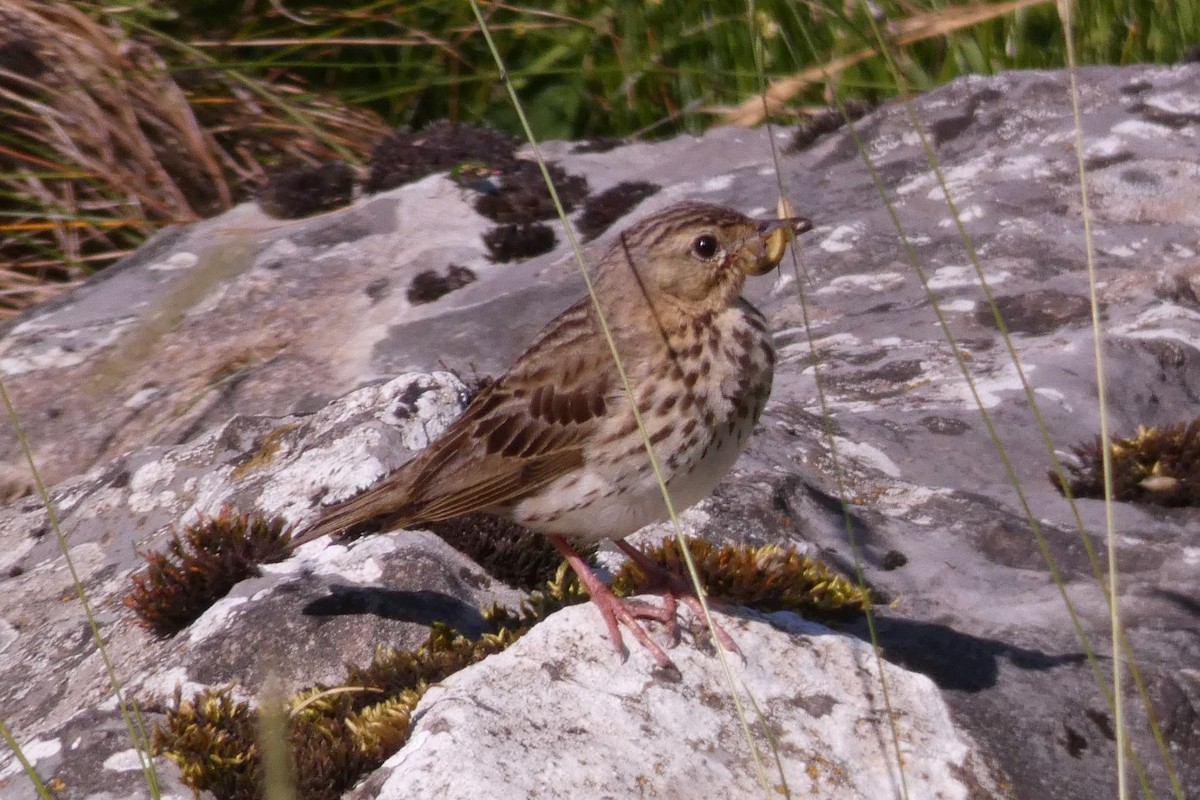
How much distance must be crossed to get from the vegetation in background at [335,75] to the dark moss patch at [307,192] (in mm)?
362

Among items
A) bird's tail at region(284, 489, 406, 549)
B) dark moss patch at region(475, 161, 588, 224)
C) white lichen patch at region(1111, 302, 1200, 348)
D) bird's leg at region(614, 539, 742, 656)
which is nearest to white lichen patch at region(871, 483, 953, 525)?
bird's leg at region(614, 539, 742, 656)

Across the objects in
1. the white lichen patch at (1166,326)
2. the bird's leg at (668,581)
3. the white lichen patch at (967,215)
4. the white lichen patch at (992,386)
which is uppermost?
the bird's leg at (668,581)

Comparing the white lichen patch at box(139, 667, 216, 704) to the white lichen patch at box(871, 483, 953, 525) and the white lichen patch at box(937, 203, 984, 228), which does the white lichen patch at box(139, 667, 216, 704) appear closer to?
the white lichen patch at box(871, 483, 953, 525)

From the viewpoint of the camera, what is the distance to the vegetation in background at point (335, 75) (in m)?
8.22

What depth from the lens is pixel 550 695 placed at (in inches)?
132

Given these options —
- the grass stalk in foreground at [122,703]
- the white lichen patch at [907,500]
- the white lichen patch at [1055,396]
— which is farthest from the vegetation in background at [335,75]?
the grass stalk in foreground at [122,703]

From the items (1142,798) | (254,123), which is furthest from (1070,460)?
(254,123)

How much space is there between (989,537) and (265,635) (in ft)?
7.48

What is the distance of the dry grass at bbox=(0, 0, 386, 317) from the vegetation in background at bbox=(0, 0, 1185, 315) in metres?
0.01

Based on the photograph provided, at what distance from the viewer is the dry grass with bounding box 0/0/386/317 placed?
8.13m

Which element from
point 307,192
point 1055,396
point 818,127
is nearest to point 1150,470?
point 1055,396

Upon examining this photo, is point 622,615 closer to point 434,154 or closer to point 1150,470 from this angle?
point 1150,470

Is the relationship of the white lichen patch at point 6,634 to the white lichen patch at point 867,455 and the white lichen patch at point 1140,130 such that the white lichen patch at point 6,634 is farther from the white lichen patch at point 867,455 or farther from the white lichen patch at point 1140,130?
the white lichen patch at point 1140,130

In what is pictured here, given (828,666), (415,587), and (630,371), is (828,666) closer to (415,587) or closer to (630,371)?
(630,371)
